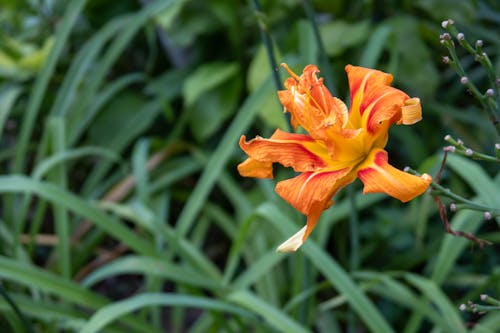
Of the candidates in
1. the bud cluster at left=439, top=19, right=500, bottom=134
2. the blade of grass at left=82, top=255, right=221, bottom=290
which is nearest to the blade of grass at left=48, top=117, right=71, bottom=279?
the blade of grass at left=82, top=255, right=221, bottom=290

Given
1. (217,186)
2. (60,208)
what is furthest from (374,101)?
(217,186)

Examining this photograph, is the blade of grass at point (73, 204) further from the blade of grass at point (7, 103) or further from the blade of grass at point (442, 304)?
the blade of grass at point (442, 304)

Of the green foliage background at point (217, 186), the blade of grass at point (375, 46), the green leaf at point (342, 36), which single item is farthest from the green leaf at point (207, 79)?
the blade of grass at point (375, 46)

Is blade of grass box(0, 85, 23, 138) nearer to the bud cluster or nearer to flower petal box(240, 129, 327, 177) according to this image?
flower petal box(240, 129, 327, 177)

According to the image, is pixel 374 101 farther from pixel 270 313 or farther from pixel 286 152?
pixel 270 313

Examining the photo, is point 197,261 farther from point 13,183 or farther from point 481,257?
point 481,257

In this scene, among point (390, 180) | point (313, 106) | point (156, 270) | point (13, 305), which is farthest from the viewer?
point (156, 270)

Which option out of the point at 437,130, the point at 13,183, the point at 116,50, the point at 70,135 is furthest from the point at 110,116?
the point at 437,130
